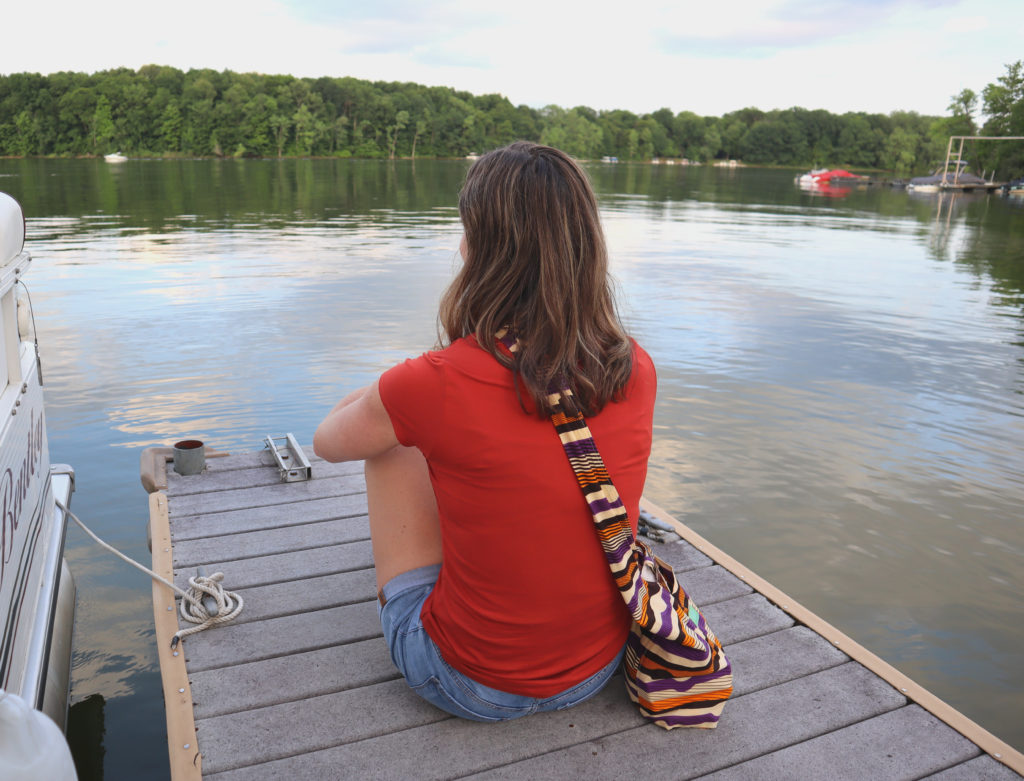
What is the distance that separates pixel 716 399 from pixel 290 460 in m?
4.23

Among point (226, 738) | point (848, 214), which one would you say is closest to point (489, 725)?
point (226, 738)

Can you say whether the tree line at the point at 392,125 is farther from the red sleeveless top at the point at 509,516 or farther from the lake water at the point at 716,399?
the red sleeveless top at the point at 509,516

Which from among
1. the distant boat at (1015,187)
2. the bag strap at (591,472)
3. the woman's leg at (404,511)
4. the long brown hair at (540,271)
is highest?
the distant boat at (1015,187)

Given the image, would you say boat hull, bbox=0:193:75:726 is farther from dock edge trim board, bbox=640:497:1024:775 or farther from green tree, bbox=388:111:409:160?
green tree, bbox=388:111:409:160

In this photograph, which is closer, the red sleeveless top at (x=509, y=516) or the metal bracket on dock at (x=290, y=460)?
the red sleeveless top at (x=509, y=516)

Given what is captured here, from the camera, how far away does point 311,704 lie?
7.29ft

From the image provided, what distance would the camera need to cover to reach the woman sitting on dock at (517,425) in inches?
66.8

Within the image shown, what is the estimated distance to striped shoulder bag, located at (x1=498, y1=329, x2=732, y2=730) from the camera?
1.74 metres

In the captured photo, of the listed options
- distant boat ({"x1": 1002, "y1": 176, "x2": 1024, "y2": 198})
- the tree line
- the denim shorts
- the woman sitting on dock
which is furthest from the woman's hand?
the tree line

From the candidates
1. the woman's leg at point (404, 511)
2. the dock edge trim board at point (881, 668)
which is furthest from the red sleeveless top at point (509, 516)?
the dock edge trim board at point (881, 668)

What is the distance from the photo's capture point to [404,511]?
6.91 feet

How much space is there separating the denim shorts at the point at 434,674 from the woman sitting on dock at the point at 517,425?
0.01 meters

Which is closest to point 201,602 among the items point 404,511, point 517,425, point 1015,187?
point 404,511

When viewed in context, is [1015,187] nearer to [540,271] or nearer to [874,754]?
[874,754]
